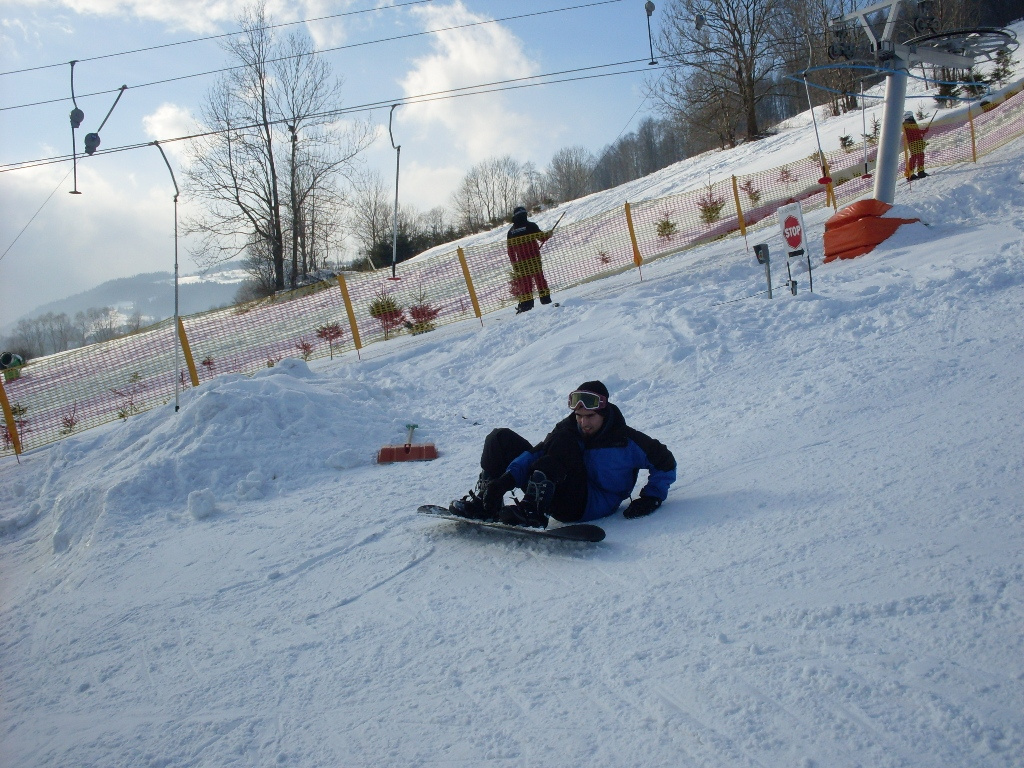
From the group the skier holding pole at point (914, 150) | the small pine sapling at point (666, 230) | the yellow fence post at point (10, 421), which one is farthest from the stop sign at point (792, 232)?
the yellow fence post at point (10, 421)

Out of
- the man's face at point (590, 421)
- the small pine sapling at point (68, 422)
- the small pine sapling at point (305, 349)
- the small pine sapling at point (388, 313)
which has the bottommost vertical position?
the man's face at point (590, 421)

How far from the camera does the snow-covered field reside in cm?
237

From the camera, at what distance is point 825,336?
7.13m

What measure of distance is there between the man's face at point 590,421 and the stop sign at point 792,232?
5616 millimetres

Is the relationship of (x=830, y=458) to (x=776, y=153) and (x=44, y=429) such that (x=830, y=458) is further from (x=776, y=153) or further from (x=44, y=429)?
(x=776, y=153)

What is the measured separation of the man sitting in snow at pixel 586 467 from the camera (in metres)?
4.16

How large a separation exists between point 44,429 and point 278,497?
24.0 feet

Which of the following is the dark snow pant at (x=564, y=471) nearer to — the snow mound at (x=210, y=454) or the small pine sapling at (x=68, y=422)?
the snow mound at (x=210, y=454)

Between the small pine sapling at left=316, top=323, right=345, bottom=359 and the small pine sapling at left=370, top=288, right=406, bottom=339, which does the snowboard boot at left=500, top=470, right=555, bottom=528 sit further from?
the small pine sapling at left=370, top=288, right=406, bottom=339

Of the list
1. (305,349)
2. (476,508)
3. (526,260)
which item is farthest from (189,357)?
(476,508)

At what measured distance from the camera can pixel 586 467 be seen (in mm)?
4246

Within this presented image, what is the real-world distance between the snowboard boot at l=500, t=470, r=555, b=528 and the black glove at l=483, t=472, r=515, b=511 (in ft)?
0.58

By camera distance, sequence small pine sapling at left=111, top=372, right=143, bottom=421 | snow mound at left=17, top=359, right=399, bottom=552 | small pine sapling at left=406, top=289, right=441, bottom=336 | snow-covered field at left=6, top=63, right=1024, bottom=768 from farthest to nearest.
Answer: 1. small pine sapling at left=406, top=289, right=441, bottom=336
2. small pine sapling at left=111, top=372, right=143, bottom=421
3. snow mound at left=17, top=359, right=399, bottom=552
4. snow-covered field at left=6, top=63, right=1024, bottom=768

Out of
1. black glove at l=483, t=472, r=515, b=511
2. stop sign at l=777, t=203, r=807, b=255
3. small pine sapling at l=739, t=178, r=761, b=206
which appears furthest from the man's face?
small pine sapling at l=739, t=178, r=761, b=206
